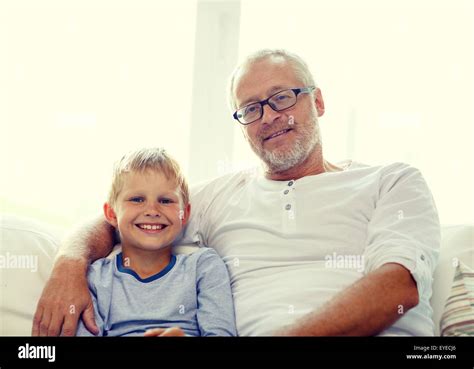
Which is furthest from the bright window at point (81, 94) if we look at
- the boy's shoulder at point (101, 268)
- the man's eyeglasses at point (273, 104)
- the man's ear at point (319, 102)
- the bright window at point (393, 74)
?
the boy's shoulder at point (101, 268)

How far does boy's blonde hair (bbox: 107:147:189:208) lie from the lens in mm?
1346

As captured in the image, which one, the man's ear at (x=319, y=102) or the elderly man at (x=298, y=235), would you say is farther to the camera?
the man's ear at (x=319, y=102)

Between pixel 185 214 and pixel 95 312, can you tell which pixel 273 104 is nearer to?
pixel 185 214

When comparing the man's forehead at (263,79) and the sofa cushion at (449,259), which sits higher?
the man's forehead at (263,79)

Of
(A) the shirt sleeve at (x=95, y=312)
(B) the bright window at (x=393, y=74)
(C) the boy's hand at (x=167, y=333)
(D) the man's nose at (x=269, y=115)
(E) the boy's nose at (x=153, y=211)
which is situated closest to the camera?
(C) the boy's hand at (x=167, y=333)

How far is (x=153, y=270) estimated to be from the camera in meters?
1.34

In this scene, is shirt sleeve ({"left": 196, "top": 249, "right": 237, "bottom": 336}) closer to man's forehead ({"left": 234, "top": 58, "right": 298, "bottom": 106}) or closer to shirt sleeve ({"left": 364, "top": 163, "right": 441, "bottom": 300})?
shirt sleeve ({"left": 364, "top": 163, "right": 441, "bottom": 300})

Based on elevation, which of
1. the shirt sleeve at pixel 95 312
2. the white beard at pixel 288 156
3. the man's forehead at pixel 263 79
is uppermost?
the man's forehead at pixel 263 79

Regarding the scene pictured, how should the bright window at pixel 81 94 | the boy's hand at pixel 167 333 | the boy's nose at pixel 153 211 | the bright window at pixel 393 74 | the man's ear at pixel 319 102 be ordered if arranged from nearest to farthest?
the boy's hand at pixel 167 333 < the boy's nose at pixel 153 211 < the man's ear at pixel 319 102 < the bright window at pixel 81 94 < the bright window at pixel 393 74

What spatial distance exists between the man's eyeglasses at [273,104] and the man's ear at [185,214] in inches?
12.3

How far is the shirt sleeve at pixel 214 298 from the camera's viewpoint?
4.03 ft

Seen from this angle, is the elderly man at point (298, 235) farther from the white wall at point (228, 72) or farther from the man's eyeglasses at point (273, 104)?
the white wall at point (228, 72)

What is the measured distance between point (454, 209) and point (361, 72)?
64 cm
